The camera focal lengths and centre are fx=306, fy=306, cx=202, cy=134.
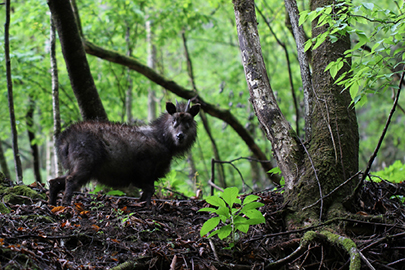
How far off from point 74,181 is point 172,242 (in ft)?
6.92

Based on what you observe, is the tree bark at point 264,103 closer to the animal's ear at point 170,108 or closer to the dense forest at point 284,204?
the dense forest at point 284,204

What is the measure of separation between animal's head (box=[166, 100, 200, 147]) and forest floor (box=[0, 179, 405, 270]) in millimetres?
1936

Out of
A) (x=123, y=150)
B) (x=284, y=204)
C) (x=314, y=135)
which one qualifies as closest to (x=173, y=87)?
(x=123, y=150)

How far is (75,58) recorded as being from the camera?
20.2ft

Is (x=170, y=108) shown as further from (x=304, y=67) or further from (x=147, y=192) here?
(x=304, y=67)

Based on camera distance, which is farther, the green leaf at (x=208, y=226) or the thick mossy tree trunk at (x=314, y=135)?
the thick mossy tree trunk at (x=314, y=135)

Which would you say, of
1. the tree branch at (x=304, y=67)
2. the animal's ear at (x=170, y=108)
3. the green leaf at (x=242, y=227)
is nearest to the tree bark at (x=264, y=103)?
the tree branch at (x=304, y=67)

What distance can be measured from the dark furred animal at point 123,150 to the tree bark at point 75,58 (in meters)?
1.18

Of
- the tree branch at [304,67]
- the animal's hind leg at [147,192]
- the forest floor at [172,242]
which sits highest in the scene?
the tree branch at [304,67]

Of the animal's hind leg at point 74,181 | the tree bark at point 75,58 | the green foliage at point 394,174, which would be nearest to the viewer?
the animal's hind leg at point 74,181

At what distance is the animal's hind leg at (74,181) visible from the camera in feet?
15.5

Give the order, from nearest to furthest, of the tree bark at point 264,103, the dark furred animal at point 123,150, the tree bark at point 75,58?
the tree bark at point 264,103 < the dark furred animal at point 123,150 < the tree bark at point 75,58

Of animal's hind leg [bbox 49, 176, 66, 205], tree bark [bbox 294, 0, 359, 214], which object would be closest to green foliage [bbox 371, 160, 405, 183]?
tree bark [bbox 294, 0, 359, 214]

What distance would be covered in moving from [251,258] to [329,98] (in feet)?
7.49
